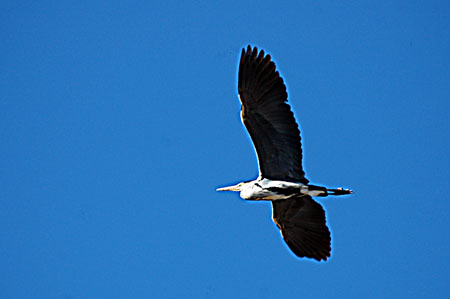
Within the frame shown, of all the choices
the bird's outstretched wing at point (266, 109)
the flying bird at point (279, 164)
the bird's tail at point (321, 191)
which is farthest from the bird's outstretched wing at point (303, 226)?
the bird's outstretched wing at point (266, 109)

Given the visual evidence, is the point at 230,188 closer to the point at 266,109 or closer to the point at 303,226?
the point at 303,226

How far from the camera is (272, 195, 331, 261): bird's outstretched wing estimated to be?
1405 centimetres

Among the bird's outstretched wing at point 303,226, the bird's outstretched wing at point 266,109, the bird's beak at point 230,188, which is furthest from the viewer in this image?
the bird's beak at point 230,188

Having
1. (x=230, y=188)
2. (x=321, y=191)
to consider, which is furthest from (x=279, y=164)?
(x=230, y=188)

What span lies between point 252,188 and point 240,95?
219 centimetres

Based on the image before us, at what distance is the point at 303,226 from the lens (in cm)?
1428

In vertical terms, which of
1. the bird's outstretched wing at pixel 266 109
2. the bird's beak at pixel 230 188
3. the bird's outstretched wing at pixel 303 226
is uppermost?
the bird's outstretched wing at pixel 266 109

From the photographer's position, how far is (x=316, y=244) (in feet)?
46.6

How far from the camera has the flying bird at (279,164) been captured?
41.7ft

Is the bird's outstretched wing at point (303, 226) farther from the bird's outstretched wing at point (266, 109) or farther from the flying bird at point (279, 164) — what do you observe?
the bird's outstretched wing at point (266, 109)

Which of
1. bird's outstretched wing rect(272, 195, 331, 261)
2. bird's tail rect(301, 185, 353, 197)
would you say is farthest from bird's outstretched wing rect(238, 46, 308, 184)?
bird's outstretched wing rect(272, 195, 331, 261)

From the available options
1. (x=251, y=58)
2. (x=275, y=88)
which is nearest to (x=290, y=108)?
(x=275, y=88)

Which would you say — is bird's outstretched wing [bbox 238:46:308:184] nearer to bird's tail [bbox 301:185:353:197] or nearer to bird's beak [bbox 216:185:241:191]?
bird's tail [bbox 301:185:353:197]

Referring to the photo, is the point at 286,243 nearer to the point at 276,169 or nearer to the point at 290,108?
the point at 276,169
